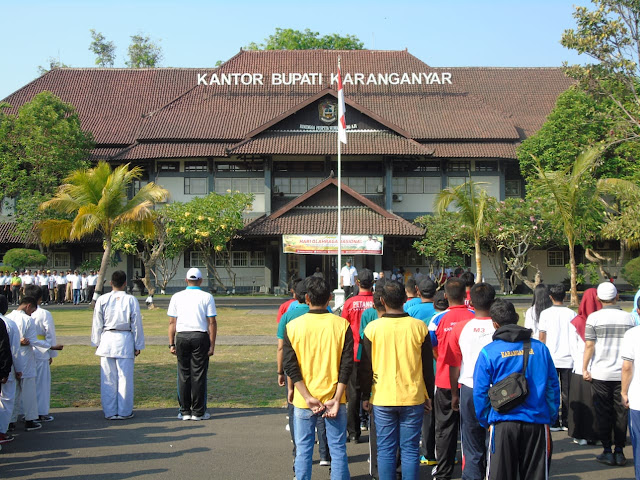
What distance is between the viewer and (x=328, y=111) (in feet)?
110

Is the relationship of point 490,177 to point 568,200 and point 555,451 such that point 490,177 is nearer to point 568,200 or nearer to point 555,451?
point 568,200

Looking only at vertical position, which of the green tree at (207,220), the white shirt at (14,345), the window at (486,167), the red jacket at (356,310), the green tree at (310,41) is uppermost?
the green tree at (310,41)

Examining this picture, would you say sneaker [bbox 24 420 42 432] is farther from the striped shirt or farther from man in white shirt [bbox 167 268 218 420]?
the striped shirt

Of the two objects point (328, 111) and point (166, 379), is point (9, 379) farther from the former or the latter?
point (328, 111)

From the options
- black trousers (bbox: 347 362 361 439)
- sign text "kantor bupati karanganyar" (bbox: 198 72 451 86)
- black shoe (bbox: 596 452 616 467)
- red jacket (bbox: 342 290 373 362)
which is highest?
sign text "kantor bupati karanganyar" (bbox: 198 72 451 86)

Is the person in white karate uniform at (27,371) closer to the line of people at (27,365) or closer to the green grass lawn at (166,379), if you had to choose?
the line of people at (27,365)

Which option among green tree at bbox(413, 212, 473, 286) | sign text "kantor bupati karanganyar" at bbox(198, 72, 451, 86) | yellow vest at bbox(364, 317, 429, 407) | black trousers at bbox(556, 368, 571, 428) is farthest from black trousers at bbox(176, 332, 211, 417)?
sign text "kantor bupati karanganyar" at bbox(198, 72, 451, 86)

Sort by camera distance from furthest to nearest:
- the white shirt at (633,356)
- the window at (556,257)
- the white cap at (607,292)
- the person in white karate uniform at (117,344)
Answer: the window at (556,257) < the person in white karate uniform at (117,344) < the white cap at (607,292) < the white shirt at (633,356)

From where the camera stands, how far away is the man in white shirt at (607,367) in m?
6.95

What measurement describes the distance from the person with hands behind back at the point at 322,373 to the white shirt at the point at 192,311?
3.36 m

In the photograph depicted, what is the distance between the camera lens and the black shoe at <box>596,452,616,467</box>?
7008 mm

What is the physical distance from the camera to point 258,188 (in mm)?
34875

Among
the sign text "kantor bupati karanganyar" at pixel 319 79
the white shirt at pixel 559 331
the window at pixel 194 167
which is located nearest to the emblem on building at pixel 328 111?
the sign text "kantor bupati karanganyar" at pixel 319 79

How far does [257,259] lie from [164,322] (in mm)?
14650
